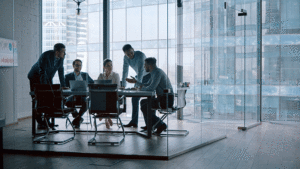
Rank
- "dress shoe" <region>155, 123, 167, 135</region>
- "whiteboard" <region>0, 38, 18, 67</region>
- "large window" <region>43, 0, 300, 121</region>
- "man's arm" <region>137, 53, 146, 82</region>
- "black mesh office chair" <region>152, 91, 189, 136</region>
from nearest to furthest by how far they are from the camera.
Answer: "black mesh office chair" <region>152, 91, 189, 136</region>
"dress shoe" <region>155, 123, 167, 135</region>
"large window" <region>43, 0, 300, 121</region>
"whiteboard" <region>0, 38, 18, 67</region>
"man's arm" <region>137, 53, 146, 82</region>

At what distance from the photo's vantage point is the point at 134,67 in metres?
4.71

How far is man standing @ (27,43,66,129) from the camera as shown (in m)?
4.55

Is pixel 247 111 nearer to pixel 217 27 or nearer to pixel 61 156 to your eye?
pixel 217 27

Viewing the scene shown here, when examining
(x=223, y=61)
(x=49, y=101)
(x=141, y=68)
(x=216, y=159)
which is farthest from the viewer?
(x=223, y=61)

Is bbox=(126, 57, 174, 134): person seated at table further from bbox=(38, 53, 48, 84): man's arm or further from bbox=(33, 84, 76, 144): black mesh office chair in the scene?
bbox=(38, 53, 48, 84): man's arm

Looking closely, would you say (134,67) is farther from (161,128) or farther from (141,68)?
(161,128)

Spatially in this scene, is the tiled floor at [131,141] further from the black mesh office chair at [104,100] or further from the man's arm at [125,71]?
the man's arm at [125,71]

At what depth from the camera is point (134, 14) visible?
4.84 meters

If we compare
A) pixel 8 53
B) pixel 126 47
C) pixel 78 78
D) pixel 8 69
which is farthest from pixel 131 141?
pixel 8 53

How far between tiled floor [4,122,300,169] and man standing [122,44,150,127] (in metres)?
1.36

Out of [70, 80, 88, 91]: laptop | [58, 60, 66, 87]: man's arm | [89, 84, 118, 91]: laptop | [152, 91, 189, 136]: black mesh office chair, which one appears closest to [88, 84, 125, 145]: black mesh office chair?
[89, 84, 118, 91]: laptop

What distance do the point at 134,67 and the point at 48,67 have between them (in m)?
1.34

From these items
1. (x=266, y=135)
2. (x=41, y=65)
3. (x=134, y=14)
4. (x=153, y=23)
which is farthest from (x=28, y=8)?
(x=266, y=135)

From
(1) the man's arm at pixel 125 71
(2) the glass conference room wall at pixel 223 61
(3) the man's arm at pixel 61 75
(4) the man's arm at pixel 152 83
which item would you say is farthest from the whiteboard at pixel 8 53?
(2) the glass conference room wall at pixel 223 61
